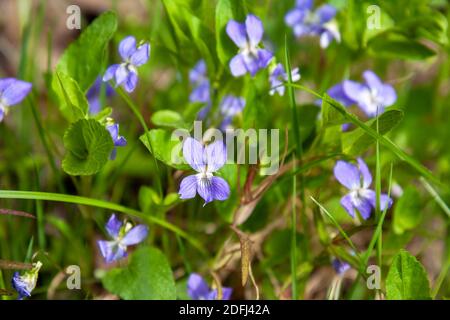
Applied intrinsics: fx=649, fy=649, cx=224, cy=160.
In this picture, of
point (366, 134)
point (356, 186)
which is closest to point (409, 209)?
point (356, 186)

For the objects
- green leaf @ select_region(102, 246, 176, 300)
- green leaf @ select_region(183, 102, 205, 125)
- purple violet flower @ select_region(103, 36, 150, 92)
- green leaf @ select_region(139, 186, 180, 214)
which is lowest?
green leaf @ select_region(102, 246, 176, 300)

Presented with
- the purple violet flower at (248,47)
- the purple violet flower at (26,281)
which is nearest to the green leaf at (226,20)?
the purple violet flower at (248,47)

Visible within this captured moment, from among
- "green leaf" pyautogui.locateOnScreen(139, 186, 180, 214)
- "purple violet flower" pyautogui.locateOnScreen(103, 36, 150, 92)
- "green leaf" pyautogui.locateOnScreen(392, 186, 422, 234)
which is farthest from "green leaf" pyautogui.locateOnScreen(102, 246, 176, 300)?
"green leaf" pyautogui.locateOnScreen(392, 186, 422, 234)

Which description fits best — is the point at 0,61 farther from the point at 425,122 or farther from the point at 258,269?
the point at 425,122

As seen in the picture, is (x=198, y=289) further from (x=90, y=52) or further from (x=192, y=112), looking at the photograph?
(x=90, y=52)

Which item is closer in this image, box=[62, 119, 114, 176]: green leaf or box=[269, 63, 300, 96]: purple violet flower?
box=[62, 119, 114, 176]: green leaf

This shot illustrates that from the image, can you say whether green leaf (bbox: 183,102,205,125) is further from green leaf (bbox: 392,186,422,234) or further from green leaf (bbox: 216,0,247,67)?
green leaf (bbox: 392,186,422,234)

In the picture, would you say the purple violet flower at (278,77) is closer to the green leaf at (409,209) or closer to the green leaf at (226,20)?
the green leaf at (226,20)
